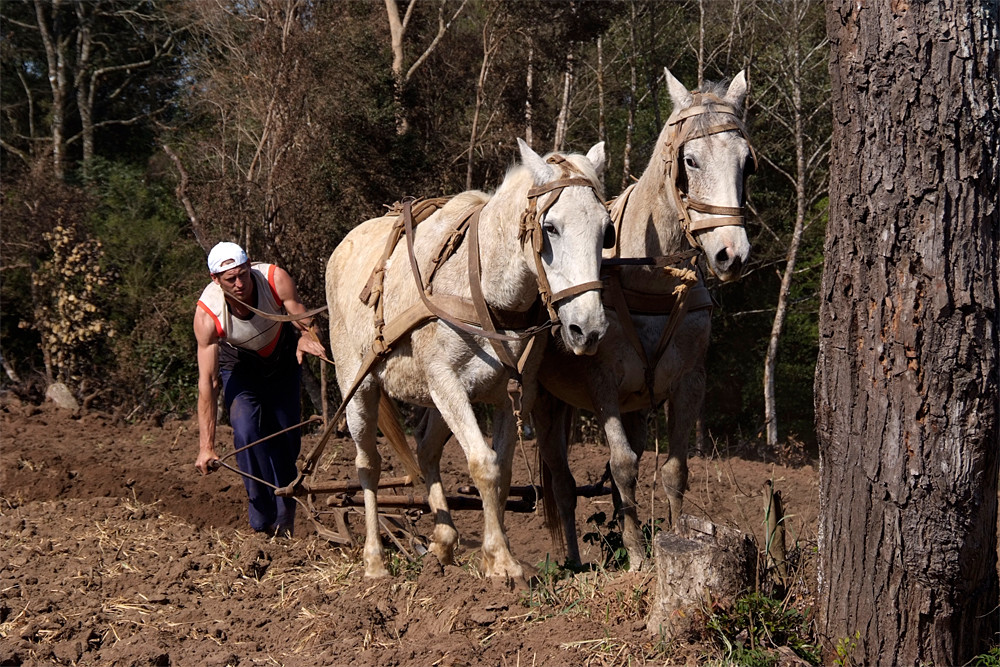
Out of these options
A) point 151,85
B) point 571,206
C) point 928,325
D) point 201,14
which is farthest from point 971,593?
point 151,85

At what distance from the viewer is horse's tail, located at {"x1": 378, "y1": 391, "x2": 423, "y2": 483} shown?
20.2 ft

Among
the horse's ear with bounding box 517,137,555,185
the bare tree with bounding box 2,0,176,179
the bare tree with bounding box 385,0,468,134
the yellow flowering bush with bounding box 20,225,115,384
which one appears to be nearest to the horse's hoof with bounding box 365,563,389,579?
the horse's ear with bounding box 517,137,555,185

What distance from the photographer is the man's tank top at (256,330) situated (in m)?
6.25

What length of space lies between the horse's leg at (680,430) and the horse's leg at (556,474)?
0.77m

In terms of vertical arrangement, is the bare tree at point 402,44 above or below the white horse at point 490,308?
above

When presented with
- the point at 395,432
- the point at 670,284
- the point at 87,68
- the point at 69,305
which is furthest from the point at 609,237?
the point at 87,68

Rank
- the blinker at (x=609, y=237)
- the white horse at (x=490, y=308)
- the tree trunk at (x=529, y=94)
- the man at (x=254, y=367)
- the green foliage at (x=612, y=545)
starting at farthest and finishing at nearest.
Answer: the tree trunk at (x=529, y=94)
the man at (x=254, y=367)
the green foliage at (x=612, y=545)
the blinker at (x=609, y=237)
the white horse at (x=490, y=308)

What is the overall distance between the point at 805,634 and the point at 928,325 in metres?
1.28

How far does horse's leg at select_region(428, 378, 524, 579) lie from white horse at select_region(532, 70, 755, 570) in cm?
71

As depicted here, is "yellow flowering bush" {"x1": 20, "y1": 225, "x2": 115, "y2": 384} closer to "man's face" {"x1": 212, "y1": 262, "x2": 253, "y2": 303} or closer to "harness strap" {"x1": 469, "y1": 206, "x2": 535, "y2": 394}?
"man's face" {"x1": 212, "y1": 262, "x2": 253, "y2": 303}

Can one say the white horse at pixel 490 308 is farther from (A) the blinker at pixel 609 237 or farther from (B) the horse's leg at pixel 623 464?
(B) the horse's leg at pixel 623 464

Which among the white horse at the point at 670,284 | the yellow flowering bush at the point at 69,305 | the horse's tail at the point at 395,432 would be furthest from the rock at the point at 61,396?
the white horse at the point at 670,284

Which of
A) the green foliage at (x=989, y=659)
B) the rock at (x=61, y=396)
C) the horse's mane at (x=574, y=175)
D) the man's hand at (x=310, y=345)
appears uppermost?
the horse's mane at (x=574, y=175)

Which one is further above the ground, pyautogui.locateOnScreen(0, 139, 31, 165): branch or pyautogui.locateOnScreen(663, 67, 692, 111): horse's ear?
pyautogui.locateOnScreen(0, 139, 31, 165): branch
